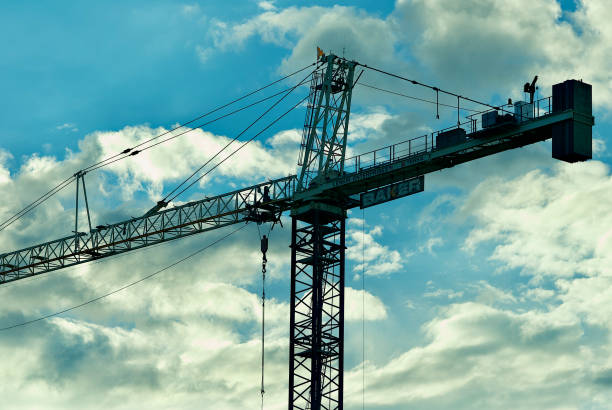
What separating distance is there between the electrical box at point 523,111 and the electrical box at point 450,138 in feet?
17.0

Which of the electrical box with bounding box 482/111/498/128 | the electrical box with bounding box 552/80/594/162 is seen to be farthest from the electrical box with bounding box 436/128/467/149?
the electrical box with bounding box 552/80/594/162

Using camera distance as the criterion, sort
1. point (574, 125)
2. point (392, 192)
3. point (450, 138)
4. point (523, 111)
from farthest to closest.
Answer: point (392, 192) < point (450, 138) < point (523, 111) < point (574, 125)

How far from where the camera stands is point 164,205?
13012cm

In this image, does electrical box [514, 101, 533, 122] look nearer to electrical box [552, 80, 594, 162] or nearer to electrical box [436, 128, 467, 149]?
electrical box [552, 80, 594, 162]

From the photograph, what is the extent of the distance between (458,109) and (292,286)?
22.4 meters

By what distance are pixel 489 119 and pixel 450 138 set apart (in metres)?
5.13

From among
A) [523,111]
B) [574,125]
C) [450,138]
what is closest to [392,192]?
[450,138]

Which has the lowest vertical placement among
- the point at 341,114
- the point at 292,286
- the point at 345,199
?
the point at 292,286

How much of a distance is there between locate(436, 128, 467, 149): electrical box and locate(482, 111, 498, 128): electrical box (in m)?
3.28

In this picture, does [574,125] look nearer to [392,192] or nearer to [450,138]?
[450,138]

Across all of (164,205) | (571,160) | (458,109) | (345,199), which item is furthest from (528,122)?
(164,205)

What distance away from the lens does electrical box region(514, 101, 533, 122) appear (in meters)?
104

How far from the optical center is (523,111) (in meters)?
104

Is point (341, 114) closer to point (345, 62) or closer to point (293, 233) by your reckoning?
point (345, 62)
